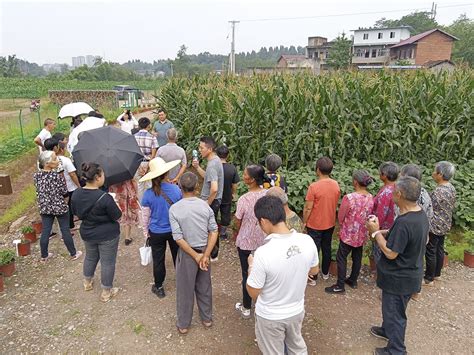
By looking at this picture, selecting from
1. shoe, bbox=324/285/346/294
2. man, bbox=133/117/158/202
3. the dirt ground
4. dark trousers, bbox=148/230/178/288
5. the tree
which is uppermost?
the tree

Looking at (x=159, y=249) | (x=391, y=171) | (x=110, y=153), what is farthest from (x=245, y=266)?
(x=110, y=153)

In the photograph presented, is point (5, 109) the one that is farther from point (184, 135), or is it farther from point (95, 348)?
point (95, 348)

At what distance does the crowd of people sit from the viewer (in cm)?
260

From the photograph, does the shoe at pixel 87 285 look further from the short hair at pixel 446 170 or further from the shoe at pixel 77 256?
the short hair at pixel 446 170

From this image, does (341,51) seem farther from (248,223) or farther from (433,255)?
(248,223)

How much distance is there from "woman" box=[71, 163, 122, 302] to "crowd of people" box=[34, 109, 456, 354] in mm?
12

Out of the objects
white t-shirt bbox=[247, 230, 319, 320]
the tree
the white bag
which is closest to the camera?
white t-shirt bbox=[247, 230, 319, 320]

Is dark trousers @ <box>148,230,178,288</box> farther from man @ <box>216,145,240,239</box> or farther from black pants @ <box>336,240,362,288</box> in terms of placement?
black pants @ <box>336,240,362,288</box>

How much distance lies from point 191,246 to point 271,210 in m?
1.33

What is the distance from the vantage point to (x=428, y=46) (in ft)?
129

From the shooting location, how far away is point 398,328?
3266 mm

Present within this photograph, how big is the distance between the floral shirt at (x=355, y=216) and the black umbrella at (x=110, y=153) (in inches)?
113

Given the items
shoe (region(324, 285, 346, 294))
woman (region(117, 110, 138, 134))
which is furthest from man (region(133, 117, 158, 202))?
shoe (region(324, 285, 346, 294))

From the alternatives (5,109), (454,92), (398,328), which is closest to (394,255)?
(398,328)
